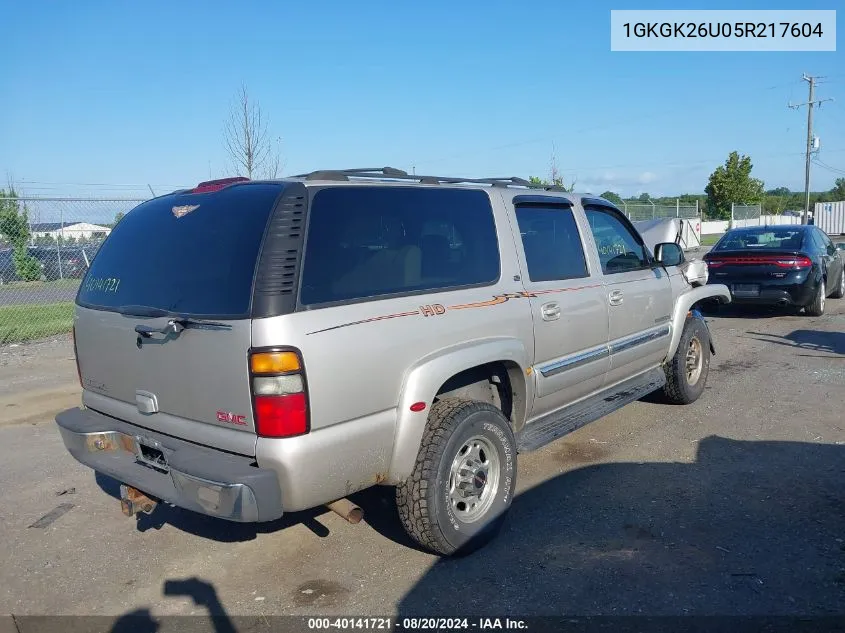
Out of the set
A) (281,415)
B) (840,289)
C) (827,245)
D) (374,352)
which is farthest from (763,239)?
(281,415)

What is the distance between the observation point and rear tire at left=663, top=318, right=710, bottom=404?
20.3ft

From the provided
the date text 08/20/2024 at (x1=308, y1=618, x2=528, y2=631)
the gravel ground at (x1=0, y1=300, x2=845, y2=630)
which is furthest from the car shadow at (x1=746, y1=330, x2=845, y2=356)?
the date text 08/20/2024 at (x1=308, y1=618, x2=528, y2=631)

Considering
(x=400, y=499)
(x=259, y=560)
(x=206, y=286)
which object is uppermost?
(x=206, y=286)

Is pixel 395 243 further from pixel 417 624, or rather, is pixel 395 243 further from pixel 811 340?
pixel 811 340

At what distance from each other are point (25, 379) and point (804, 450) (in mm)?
8296

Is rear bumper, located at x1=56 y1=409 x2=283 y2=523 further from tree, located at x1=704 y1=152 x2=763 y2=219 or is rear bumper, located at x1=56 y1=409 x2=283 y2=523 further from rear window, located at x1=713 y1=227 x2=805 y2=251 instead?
tree, located at x1=704 y1=152 x2=763 y2=219

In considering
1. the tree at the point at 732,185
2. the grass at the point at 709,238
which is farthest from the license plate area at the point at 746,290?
the tree at the point at 732,185

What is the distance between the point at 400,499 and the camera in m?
3.59

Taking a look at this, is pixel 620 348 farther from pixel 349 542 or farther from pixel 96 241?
pixel 96 241

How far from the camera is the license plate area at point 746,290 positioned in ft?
36.9

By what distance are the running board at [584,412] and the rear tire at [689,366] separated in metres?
0.25

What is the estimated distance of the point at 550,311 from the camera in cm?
441

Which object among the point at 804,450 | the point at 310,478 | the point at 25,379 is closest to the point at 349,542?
the point at 310,478

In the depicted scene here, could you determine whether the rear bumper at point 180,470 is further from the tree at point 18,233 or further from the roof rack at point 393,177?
the tree at point 18,233
